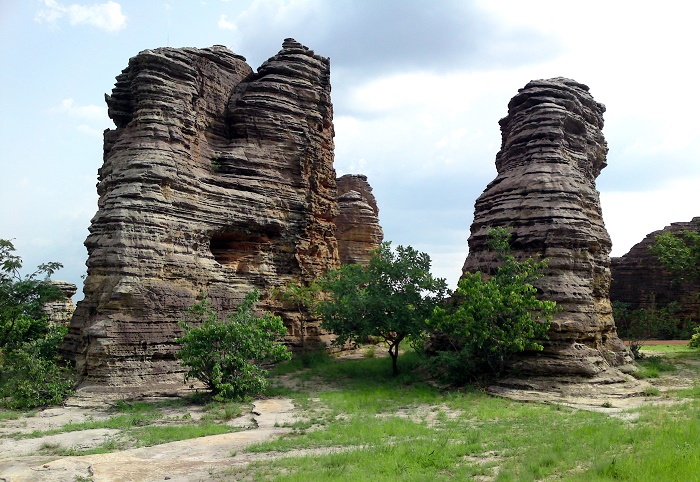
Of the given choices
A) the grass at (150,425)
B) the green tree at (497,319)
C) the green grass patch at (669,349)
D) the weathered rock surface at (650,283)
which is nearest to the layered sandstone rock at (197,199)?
the grass at (150,425)

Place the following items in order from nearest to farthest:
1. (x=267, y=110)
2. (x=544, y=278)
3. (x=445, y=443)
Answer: (x=445, y=443) → (x=544, y=278) → (x=267, y=110)

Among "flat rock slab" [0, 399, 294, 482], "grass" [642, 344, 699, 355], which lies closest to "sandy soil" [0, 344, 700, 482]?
"flat rock slab" [0, 399, 294, 482]

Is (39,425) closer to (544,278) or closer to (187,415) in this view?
(187,415)

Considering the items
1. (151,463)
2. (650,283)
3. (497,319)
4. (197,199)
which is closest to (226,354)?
(197,199)

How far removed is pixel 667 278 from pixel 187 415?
35.9m

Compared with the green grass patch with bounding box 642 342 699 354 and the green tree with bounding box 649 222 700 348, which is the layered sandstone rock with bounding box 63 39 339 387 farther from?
the green tree with bounding box 649 222 700 348

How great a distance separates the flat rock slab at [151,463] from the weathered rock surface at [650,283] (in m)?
34.7

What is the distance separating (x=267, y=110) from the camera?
25297mm

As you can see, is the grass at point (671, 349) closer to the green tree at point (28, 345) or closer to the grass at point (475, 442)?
the grass at point (475, 442)

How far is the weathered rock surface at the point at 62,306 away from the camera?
3397cm

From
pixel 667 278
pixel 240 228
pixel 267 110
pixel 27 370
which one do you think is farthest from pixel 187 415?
pixel 667 278

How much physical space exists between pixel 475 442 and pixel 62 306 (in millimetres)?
32978

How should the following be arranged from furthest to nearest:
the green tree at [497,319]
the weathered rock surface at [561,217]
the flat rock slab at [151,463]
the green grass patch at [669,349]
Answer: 1. the green grass patch at [669,349]
2. the weathered rock surface at [561,217]
3. the green tree at [497,319]
4. the flat rock slab at [151,463]

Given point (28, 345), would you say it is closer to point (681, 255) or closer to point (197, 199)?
point (197, 199)
